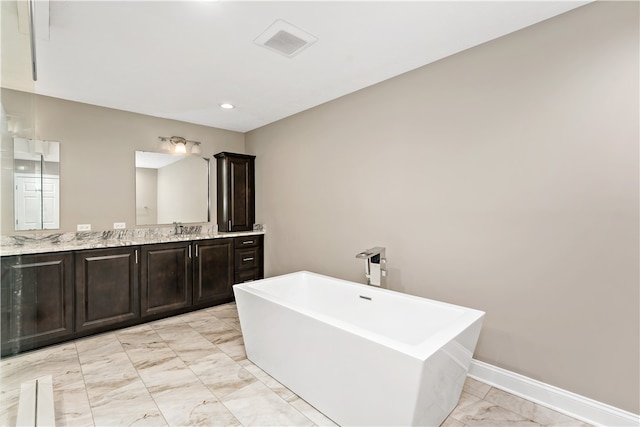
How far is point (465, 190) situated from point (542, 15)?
123cm

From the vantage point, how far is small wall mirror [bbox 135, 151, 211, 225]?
3.87m

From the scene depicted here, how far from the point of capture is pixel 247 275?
438 cm

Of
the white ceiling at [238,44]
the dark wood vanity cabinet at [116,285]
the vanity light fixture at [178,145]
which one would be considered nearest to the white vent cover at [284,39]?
the white ceiling at [238,44]

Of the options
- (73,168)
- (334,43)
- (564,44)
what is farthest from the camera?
(73,168)

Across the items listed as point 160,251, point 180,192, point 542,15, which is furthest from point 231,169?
point 542,15

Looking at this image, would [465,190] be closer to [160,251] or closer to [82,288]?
[160,251]

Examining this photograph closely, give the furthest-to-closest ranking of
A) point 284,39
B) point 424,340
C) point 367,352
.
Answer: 1. point 284,39
2. point 424,340
3. point 367,352

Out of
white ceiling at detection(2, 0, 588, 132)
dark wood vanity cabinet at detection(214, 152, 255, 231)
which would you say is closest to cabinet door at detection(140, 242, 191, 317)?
dark wood vanity cabinet at detection(214, 152, 255, 231)

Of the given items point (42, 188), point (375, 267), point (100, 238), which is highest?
point (42, 188)

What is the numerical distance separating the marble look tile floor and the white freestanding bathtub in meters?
0.16

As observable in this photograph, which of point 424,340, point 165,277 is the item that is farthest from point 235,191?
point 424,340

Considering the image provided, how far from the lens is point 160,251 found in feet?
11.5

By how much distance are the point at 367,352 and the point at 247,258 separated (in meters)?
3.10

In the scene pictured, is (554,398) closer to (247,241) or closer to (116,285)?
(247,241)
